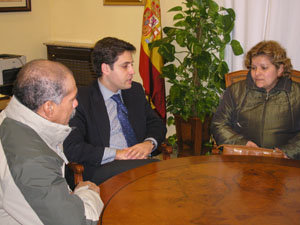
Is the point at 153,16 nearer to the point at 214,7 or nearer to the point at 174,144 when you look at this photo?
the point at 214,7

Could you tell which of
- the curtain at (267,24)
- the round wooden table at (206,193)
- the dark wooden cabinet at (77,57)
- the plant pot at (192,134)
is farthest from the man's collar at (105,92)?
the dark wooden cabinet at (77,57)

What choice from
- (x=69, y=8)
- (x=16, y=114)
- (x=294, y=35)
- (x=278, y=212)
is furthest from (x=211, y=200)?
(x=69, y=8)

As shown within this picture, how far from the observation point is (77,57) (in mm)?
5160

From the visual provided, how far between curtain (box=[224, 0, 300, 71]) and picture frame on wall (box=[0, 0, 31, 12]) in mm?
2890

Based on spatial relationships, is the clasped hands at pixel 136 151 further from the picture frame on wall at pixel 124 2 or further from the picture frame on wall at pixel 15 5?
the picture frame on wall at pixel 15 5

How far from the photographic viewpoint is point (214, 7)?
138 inches

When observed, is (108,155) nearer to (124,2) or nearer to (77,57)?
(124,2)

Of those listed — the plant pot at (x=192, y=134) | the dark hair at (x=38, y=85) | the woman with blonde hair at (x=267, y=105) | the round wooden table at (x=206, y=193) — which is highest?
the dark hair at (x=38, y=85)

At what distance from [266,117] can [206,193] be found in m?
1.16

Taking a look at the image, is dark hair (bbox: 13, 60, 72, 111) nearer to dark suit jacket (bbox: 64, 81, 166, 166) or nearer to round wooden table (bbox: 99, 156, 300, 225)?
round wooden table (bbox: 99, 156, 300, 225)

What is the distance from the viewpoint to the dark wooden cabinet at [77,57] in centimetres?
509

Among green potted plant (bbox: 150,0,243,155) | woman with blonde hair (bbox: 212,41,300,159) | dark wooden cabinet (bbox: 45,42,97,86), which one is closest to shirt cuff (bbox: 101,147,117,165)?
woman with blonde hair (bbox: 212,41,300,159)

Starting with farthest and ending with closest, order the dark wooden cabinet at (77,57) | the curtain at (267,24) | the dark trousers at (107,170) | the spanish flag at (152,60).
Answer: the dark wooden cabinet at (77,57)
the spanish flag at (152,60)
the curtain at (267,24)
the dark trousers at (107,170)

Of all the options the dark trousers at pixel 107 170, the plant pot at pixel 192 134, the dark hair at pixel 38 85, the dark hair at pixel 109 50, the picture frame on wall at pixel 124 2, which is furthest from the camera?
the picture frame on wall at pixel 124 2
